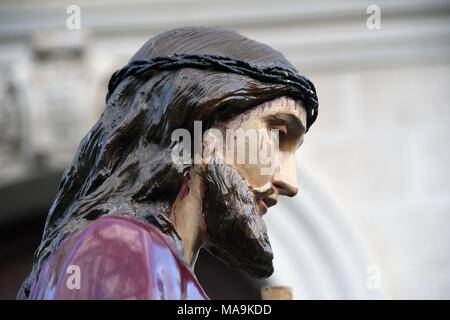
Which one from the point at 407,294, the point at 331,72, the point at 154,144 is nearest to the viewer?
the point at 154,144

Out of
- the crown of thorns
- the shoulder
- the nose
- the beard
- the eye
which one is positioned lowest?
the shoulder

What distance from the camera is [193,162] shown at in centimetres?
158

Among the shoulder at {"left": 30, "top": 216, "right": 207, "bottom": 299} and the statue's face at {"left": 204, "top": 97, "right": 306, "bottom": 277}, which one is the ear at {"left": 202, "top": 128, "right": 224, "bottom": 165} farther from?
the shoulder at {"left": 30, "top": 216, "right": 207, "bottom": 299}

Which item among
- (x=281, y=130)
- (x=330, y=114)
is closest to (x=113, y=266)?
(x=281, y=130)

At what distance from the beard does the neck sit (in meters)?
0.01

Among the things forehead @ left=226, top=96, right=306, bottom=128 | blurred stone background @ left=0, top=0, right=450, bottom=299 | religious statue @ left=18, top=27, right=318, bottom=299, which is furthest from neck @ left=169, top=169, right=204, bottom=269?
blurred stone background @ left=0, top=0, right=450, bottom=299

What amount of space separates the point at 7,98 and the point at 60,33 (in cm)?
34

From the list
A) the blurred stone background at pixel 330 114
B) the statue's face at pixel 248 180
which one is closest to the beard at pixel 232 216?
the statue's face at pixel 248 180

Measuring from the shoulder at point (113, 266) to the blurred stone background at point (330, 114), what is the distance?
2.16 m

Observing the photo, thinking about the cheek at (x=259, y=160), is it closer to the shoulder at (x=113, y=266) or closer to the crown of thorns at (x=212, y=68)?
the crown of thorns at (x=212, y=68)

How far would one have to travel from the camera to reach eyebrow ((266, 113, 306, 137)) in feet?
5.47
